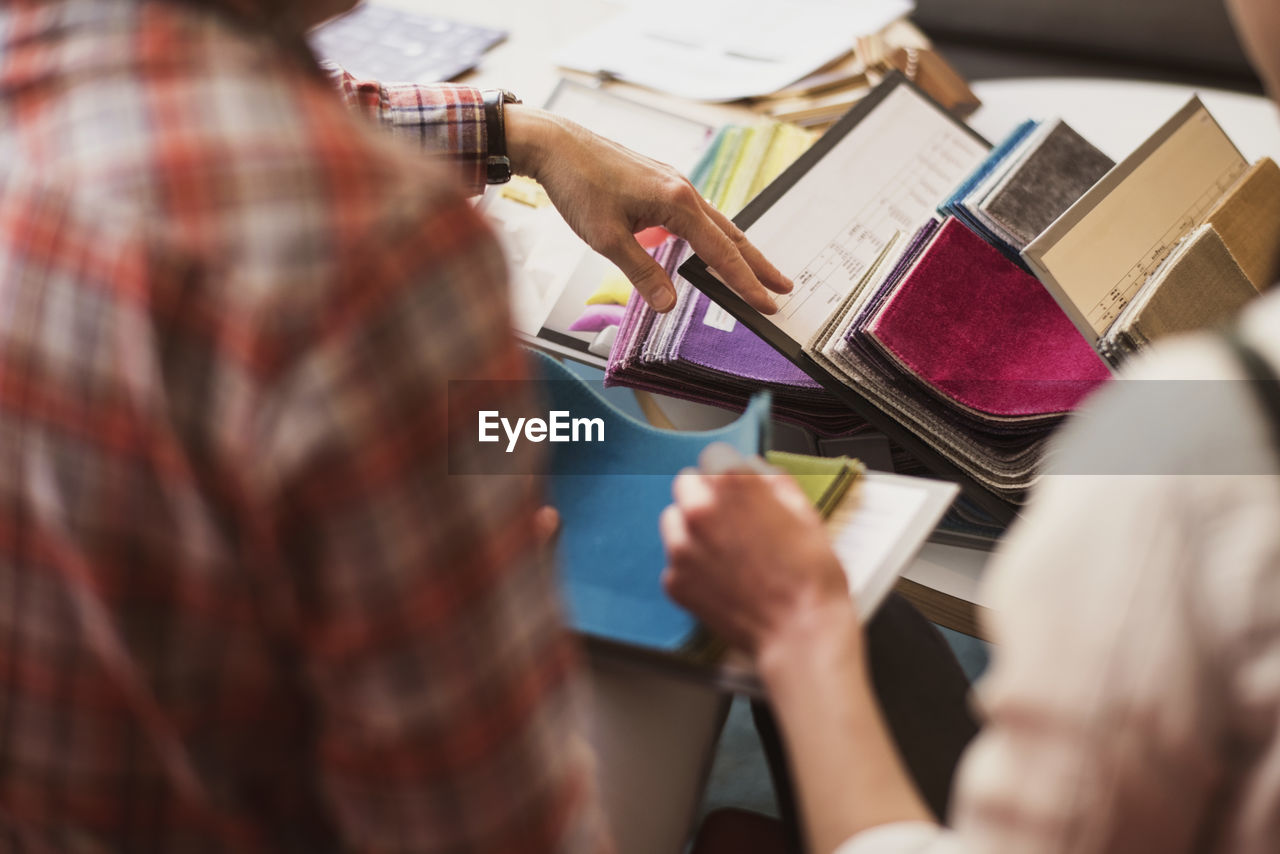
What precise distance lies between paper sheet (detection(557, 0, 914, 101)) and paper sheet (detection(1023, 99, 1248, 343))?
0.61 metres

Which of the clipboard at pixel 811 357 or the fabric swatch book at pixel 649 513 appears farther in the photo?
the clipboard at pixel 811 357

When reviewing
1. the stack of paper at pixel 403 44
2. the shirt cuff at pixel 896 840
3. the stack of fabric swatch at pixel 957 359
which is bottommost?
the shirt cuff at pixel 896 840

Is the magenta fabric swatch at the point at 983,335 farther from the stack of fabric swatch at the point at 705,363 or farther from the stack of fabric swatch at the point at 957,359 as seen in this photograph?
the stack of fabric swatch at the point at 705,363

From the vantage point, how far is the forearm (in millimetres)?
641

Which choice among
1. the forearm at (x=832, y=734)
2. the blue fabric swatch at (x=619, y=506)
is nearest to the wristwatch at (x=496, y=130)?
the blue fabric swatch at (x=619, y=506)

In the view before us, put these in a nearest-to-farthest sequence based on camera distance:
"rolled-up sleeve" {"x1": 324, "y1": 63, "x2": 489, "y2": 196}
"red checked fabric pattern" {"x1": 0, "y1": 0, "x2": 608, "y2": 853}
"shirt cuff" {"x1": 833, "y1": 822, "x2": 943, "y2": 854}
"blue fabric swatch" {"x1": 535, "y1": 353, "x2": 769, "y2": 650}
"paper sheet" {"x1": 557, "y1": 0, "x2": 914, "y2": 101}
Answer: "red checked fabric pattern" {"x1": 0, "y1": 0, "x2": 608, "y2": 853}
"shirt cuff" {"x1": 833, "y1": 822, "x2": 943, "y2": 854}
"blue fabric swatch" {"x1": 535, "y1": 353, "x2": 769, "y2": 650}
"rolled-up sleeve" {"x1": 324, "y1": 63, "x2": 489, "y2": 196}
"paper sheet" {"x1": 557, "y1": 0, "x2": 914, "y2": 101}

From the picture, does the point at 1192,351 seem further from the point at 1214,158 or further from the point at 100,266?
the point at 1214,158

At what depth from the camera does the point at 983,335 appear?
0.96 meters

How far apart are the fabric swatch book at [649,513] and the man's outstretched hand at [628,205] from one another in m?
0.21

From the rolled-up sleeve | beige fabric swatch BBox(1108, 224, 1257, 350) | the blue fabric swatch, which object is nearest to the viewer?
the blue fabric swatch

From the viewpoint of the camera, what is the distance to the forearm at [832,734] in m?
0.64

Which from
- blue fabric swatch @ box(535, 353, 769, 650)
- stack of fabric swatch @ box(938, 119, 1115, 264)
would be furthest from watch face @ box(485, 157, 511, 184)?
stack of fabric swatch @ box(938, 119, 1115, 264)

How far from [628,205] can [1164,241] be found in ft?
1.70

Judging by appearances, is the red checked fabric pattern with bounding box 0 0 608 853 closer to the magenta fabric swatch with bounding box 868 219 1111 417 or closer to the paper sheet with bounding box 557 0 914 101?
the magenta fabric swatch with bounding box 868 219 1111 417
